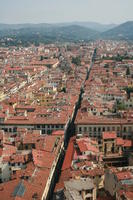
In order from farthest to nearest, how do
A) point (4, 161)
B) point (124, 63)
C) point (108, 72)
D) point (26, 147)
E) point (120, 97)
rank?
point (124, 63), point (108, 72), point (120, 97), point (26, 147), point (4, 161)

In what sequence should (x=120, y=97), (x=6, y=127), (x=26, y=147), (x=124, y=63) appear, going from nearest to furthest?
(x=26, y=147)
(x=6, y=127)
(x=120, y=97)
(x=124, y=63)

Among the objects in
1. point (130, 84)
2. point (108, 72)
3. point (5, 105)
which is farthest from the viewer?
point (108, 72)

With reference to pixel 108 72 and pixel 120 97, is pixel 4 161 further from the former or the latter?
pixel 108 72

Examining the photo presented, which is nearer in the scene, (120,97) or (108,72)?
(120,97)

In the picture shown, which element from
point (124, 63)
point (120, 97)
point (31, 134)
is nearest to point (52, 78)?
point (120, 97)

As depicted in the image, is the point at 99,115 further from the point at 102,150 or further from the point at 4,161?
the point at 4,161

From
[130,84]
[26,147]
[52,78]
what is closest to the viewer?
[26,147]

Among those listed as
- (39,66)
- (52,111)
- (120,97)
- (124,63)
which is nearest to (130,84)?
(120,97)

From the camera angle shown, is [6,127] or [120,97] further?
[120,97]
